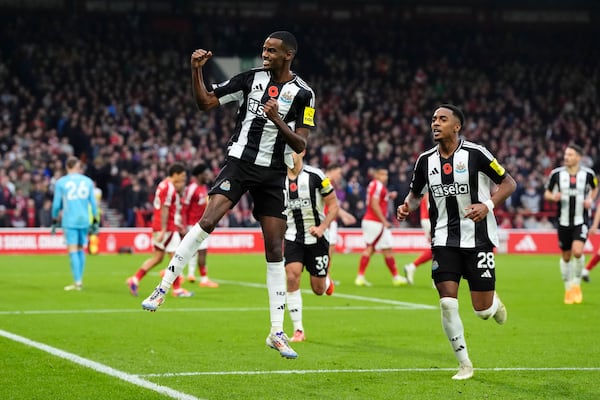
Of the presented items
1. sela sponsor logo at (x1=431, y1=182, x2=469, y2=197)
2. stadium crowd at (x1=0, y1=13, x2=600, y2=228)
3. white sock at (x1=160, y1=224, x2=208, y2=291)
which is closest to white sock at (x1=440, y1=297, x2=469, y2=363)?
sela sponsor logo at (x1=431, y1=182, x2=469, y2=197)

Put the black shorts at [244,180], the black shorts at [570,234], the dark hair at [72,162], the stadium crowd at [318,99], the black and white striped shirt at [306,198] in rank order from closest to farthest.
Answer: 1. the black shorts at [244,180]
2. the black and white striped shirt at [306,198]
3. the black shorts at [570,234]
4. the dark hair at [72,162]
5. the stadium crowd at [318,99]

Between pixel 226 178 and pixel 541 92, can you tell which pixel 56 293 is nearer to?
pixel 226 178

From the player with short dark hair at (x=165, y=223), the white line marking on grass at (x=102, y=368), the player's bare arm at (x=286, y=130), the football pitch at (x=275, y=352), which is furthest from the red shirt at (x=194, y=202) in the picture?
the player's bare arm at (x=286, y=130)

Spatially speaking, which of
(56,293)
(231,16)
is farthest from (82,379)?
(231,16)

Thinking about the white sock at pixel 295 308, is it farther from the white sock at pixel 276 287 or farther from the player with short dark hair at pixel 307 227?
the white sock at pixel 276 287

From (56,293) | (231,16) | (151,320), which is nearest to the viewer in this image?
(151,320)

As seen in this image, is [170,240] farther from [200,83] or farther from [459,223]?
[200,83]

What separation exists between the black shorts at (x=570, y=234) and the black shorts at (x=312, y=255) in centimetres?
634

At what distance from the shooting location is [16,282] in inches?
858

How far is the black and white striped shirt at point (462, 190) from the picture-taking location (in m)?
9.91

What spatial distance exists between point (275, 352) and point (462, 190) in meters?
3.01

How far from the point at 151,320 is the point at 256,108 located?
6471mm

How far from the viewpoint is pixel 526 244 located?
3747 centimetres

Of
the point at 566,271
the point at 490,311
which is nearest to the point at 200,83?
the point at 490,311
